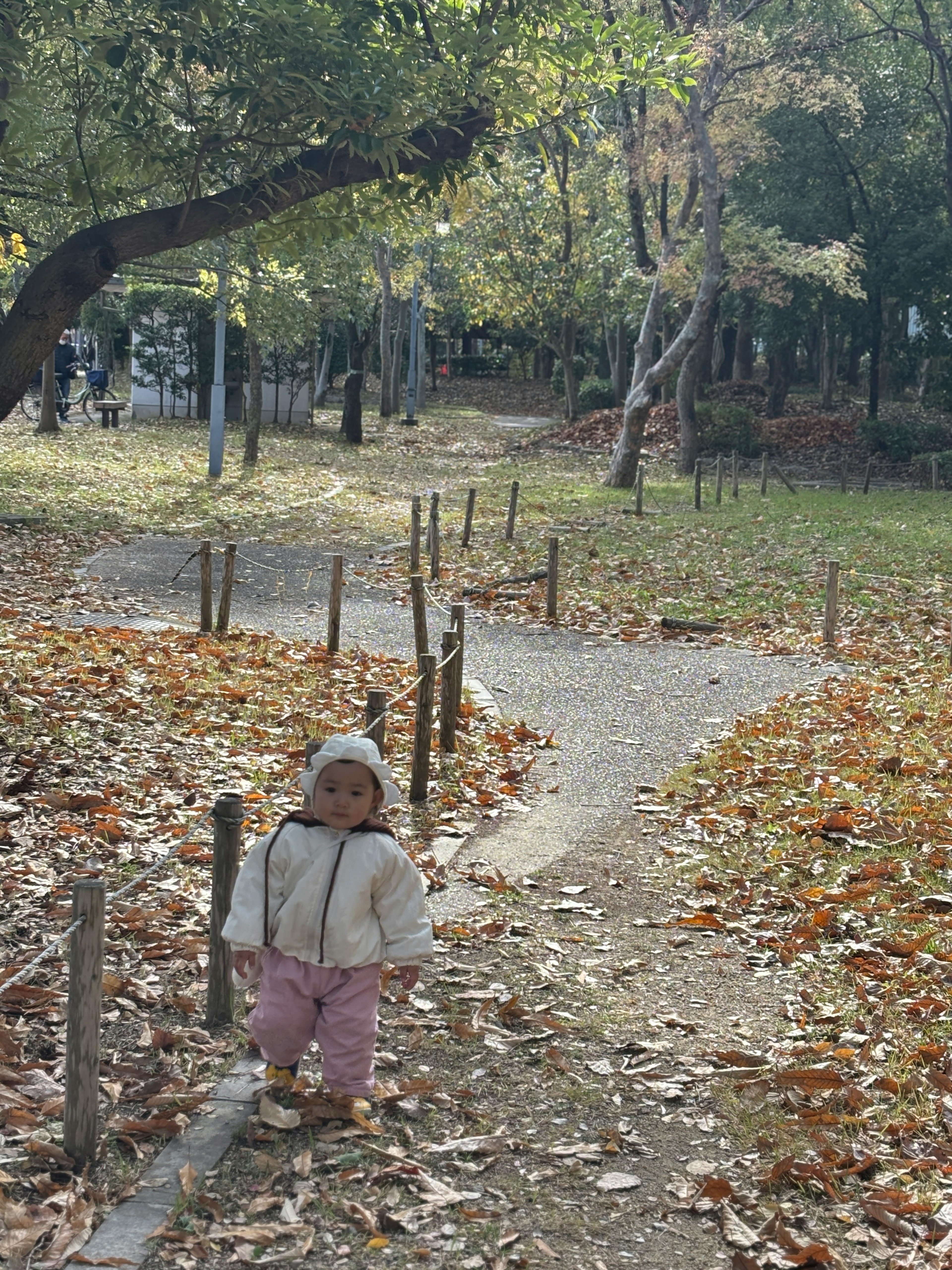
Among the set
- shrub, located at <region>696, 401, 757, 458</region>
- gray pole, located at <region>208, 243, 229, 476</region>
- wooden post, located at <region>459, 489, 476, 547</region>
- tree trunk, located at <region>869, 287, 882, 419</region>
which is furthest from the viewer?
tree trunk, located at <region>869, 287, 882, 419</region>

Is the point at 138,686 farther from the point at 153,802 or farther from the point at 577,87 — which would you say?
the point at 577,87

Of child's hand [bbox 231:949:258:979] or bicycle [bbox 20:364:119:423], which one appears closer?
child's hand [bbox 231:949:258:979]

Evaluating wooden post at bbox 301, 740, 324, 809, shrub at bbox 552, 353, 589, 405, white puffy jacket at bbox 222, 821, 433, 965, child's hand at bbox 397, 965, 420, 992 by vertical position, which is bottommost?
child's hand at bbox 397, 965, 420, 992

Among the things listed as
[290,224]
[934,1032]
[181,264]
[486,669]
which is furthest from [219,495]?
[934,1032]

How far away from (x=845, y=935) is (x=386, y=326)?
→ 1454 inches

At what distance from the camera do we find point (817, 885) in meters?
6.91

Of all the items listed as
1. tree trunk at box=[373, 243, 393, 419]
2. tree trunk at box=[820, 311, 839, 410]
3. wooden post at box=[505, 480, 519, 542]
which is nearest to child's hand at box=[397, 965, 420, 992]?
wooden post at box=[505, 480, 519, 542]

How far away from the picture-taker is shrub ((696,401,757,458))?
35969 mm

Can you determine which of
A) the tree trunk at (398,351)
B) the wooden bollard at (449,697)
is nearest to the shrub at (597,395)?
the tree trunk at (398,351)

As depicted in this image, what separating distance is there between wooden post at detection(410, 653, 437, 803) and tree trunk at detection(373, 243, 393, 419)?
32216 millimetres

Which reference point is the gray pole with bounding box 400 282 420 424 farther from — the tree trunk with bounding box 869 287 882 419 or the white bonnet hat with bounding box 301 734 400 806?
the white bonnet hat with bounding box 301 734 400 806

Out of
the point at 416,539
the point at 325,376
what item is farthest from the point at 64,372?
the point at 416,539

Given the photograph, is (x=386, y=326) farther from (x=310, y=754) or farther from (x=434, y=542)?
(x=310, y=754)

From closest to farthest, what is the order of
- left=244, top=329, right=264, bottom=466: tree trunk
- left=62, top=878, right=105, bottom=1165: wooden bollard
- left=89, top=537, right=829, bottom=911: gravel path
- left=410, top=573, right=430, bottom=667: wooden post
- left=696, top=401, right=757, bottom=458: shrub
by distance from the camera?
left=62, top=878, right=105, bottom=1165: wooden bollard → left=89, top=537, right=829, bottom=911: gravel path → left=410, top=573, right=430, bottom=667: wooden post → left=244, top=329, right=264, bottom=466: tree trunk → left=696, top=401, right=757, bottom=458: shrub
